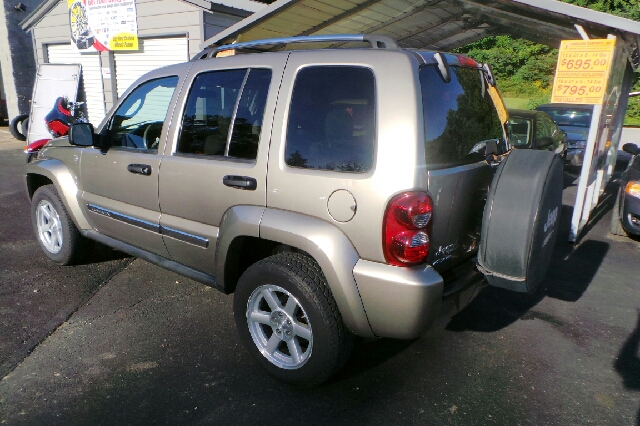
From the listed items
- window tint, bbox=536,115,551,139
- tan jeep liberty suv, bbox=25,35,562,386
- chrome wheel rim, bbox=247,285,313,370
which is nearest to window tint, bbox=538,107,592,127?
window tint, bbox=536,115,551,139

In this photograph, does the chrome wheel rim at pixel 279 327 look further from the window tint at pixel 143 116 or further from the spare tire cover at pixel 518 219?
the window tint at pixel 143 116

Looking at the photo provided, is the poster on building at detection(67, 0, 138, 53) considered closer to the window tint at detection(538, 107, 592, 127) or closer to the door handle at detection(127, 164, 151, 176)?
the door handle at detection(127, 164, 151, 176)

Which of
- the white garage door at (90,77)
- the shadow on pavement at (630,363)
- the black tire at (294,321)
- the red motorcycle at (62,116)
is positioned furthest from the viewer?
the white garage door at (90,77)

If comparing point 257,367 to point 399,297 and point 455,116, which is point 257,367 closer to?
point 399,297

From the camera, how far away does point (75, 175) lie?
169 inches

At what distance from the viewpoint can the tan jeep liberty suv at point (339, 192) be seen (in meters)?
2.48

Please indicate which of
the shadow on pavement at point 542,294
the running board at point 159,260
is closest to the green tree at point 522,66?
the shadow on pavement at point 542,294

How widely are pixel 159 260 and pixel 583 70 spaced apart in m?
5.21

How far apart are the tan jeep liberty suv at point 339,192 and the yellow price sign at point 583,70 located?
302 cm

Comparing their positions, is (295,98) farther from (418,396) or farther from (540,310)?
(540,310)

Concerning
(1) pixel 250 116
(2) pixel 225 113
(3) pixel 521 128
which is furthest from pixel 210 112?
(3) pixel 521 128

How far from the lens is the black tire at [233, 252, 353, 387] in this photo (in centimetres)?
268

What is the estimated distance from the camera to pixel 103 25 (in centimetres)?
1137

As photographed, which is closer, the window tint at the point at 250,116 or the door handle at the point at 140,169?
the window tint at the point at 250,116
